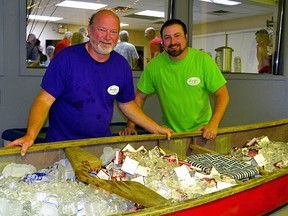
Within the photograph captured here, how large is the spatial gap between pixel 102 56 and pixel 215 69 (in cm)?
92

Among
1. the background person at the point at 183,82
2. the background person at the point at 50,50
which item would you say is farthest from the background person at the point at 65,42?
the background person at the point at 183,82

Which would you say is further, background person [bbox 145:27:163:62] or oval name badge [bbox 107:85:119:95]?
background person [bbox 145:27:163:62]

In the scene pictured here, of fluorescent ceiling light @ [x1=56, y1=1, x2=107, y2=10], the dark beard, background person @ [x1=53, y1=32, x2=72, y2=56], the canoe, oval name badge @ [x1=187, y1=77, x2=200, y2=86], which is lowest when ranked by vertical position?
the canoe

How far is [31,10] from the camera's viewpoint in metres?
3.83

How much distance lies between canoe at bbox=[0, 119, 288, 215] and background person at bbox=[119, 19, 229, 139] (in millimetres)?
185

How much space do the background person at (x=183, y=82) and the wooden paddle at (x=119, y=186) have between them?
943mm

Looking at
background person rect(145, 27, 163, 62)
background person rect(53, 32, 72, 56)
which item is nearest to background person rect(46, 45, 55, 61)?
background person rect(53, 32, 72, 56)

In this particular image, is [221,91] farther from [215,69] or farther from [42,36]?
[42,36]

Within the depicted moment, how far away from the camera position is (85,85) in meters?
2.37

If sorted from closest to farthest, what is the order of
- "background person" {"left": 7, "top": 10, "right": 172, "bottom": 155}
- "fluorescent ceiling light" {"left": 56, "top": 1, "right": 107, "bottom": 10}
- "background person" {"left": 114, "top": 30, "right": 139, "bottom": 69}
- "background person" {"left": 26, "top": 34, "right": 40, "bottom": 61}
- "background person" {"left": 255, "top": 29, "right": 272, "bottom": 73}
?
1. "background person" {"left": 7, "top": 10, "right": 172, "bottom": 155}
2. "background person" {"left": 26, "top": 34, "right": 40, "bottom": 61}
3. "fluorescent ceiling light" {"left": 56, "top": 1, "right": 107, "bottom": 10}
4. "background person" {"left": 114, "top": 30, "right": 139, "bottom": 69}
5. "background person" {"left": 255, "top": 29, "right": 272, "bottom": 73}

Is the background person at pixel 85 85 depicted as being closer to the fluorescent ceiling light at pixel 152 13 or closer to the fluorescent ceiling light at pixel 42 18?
the fluorescent ceiling light at pixel 42 18

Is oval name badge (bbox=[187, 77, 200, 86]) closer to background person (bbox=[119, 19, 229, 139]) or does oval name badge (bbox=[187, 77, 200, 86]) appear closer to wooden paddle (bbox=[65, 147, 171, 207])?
background person (bbox=[119, 19, 229, 139])

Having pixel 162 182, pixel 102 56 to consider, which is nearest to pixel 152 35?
pixel 102 56

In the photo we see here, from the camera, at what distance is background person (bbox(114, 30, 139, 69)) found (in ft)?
15.2
